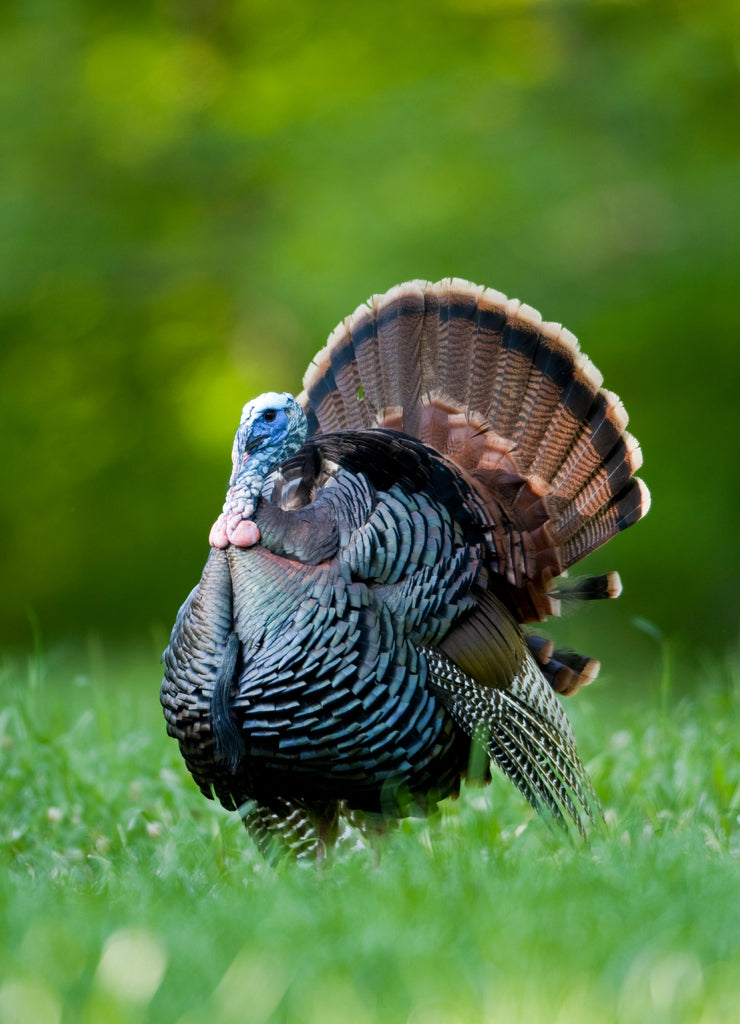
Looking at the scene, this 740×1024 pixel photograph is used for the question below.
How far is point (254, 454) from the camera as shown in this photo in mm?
3850

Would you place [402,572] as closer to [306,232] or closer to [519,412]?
[519,412]

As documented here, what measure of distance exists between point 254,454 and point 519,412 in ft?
3.35

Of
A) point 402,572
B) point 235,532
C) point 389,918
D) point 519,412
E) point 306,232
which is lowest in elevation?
point 389,918

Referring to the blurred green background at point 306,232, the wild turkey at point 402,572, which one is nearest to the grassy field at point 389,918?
the wild turkey at point 402,572

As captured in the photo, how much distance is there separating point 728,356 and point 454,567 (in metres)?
5.85

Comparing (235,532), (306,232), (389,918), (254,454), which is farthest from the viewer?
(306,232)

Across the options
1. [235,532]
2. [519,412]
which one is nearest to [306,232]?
[519,412]

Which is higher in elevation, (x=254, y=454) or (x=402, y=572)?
(x=254, y=454)

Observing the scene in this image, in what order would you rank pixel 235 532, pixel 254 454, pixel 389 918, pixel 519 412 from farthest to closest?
pixel 519 412, pixel 254 454, pixel 235 532, pixel 389 918

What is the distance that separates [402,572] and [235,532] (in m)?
0.46

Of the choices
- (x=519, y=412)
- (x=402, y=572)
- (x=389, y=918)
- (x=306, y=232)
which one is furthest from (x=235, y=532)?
(x=306, y=232)

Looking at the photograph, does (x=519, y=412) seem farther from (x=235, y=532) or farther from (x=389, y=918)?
(x=389, y=918)

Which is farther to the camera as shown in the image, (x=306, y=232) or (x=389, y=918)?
(x=306, y=232)

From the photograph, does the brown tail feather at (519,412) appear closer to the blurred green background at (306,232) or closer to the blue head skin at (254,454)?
the blue head skin at (254,454)
